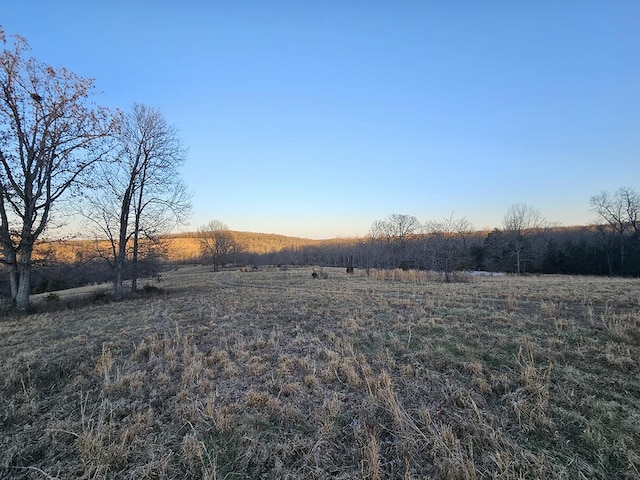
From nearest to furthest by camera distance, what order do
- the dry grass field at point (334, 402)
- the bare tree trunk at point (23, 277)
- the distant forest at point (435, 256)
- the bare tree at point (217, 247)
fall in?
1. the dry grass field at point (334, 402)
2. the bare tree trunk at point (23, 277)
3. the distant forest at point (435, 256)
4. the bare tree at point (217, 247)

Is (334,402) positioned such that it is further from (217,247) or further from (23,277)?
(217,247)

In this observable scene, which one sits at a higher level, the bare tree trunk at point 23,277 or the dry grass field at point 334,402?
the bare tree trunk at point 23,277

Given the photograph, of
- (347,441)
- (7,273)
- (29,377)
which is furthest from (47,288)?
(347,441)

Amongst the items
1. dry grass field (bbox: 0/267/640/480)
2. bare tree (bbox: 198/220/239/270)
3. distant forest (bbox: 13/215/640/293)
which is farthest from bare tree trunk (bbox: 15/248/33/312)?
bare tree (bbox: 198/220/239/270)

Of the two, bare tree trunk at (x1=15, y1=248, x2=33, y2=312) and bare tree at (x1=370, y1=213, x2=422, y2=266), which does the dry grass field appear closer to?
bare tree trunk at (x1=15, y1=248, x2=33, y2=312)

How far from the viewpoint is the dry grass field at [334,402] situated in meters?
2.84

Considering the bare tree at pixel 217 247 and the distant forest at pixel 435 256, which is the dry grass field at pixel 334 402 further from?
the bare tree at pixel 217 247

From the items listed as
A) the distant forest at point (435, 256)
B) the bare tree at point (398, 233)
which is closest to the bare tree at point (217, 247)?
the distant forest at point (435, 256)

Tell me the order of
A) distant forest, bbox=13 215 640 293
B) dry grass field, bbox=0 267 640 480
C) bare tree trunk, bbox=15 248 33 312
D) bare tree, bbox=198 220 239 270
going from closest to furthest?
1. dry grass field, bbox=0 267 640 480
2. bare tree trunk, bbox=15 248 33 312
3. distant forest, bbox=13 215 640 293
4. bare tree, bbox=198 220 239 270

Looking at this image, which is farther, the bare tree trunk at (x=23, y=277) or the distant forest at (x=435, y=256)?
the distant forest at (x=435, y=256)

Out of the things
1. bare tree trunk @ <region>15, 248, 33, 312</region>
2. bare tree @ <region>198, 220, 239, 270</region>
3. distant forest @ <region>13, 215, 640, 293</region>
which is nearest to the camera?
bare tree trunk @ <region>15, 248, 33, 312</region>

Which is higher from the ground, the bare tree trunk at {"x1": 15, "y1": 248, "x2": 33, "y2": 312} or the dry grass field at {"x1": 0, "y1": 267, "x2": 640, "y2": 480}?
the bare tree trunk at {"x1": 15, "y1": 248, "x2": 33, "y2": 312}

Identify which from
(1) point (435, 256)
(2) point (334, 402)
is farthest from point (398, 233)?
(2) point (334, 402)

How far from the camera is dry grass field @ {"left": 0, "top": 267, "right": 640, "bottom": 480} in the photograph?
2836mm
